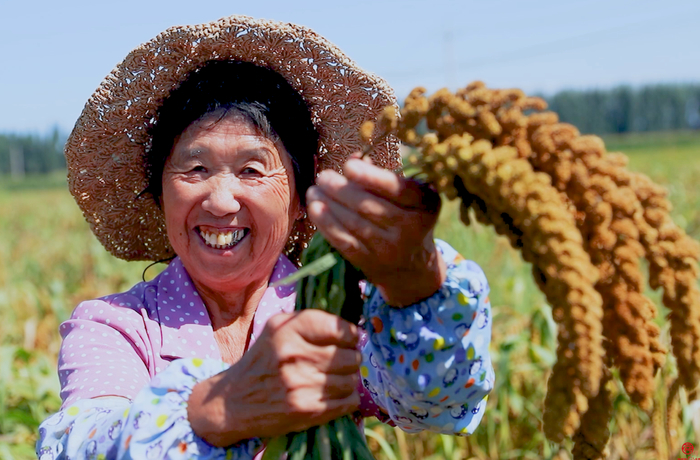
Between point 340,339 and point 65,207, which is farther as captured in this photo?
point 65,207

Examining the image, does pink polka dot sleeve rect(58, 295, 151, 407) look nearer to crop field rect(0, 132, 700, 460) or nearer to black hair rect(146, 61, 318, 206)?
black hair rect(146, 61, 318, 206)

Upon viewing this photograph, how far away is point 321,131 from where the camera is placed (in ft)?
5.65

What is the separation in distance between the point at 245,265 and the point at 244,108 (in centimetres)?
33

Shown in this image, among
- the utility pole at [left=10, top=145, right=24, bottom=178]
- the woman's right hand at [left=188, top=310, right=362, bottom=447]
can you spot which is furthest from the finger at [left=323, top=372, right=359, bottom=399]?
the utility pole at [left=10, top=145, right=24, bottom=178]

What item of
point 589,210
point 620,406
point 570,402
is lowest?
point 620,406

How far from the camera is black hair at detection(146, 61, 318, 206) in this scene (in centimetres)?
150

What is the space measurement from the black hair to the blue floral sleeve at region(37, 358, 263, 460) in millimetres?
587

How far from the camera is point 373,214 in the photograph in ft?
3.15

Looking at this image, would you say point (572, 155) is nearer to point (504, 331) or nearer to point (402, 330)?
point (402, 330)

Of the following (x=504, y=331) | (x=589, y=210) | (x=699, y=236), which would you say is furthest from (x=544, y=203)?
(x=699, y=236)

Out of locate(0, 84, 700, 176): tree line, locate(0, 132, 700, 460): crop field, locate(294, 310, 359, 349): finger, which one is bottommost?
locate(0, 132, 700, 460): crop field

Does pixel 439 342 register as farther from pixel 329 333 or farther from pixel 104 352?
pixel 104 352

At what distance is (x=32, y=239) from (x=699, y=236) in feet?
23.8

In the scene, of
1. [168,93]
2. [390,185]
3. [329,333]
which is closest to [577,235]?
[390,185]
